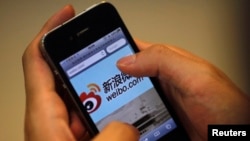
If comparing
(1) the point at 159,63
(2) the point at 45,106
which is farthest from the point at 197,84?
(2) the point at 45,106

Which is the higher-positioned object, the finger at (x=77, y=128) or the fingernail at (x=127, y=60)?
the fingernail at (x=127, y=60)

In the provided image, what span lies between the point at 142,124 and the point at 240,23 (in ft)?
0.68

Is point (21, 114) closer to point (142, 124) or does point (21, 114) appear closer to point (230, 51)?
point (142, 124)

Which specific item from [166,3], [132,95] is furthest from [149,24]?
[132,95]

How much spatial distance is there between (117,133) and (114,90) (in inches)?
3.5

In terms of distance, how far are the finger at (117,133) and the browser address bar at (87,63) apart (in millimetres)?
90

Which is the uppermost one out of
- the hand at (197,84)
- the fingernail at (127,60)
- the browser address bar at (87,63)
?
the browser address bar at (87,63)

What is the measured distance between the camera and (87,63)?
429 mm

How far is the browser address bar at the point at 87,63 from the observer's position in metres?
0.42

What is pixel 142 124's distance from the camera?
1.42ft

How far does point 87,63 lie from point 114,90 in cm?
→ 4

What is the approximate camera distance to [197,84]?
404mm

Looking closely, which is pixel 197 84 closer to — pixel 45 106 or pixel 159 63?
pixel 159 63

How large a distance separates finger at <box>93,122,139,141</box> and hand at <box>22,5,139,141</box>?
0.16 feet
